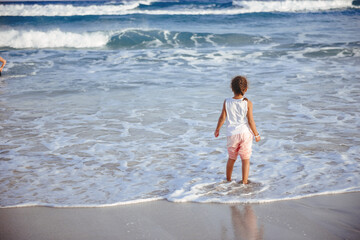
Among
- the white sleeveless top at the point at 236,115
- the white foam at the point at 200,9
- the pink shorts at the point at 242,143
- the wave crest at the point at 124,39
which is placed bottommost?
the pink shorts at the point at 242,143

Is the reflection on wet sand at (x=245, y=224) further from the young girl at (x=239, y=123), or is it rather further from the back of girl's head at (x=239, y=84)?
the back of girl's head at (x=239, y=84)

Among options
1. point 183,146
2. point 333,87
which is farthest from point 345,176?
point 333,87

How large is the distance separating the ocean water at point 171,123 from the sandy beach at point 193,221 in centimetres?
18

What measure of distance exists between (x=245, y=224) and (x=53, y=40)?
19302 mm

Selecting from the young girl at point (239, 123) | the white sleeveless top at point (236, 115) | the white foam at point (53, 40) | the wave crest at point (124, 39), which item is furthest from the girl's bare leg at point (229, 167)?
the white foam at point (53, 40)

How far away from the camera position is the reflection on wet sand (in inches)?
113

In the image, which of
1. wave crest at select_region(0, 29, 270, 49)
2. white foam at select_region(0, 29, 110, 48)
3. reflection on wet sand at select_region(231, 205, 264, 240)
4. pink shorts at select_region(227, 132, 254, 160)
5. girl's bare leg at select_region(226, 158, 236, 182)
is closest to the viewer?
reflection on wet sand at select_region(231, 205, 264, 240)

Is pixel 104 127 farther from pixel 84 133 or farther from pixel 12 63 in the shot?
pixel 12 63

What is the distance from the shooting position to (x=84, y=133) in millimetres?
5988

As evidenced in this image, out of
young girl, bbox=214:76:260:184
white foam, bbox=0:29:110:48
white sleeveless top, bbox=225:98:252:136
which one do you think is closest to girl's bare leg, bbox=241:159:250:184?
young girl, bbox=214:76:260:184

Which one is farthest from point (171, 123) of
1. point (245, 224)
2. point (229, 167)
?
point (245, 224)

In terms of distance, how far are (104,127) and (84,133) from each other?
412 millimetres

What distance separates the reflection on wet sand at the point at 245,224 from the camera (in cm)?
287

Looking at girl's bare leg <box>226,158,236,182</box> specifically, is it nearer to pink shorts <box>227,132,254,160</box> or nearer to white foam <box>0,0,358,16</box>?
pink shorts <box>227,132,254,160</box>
